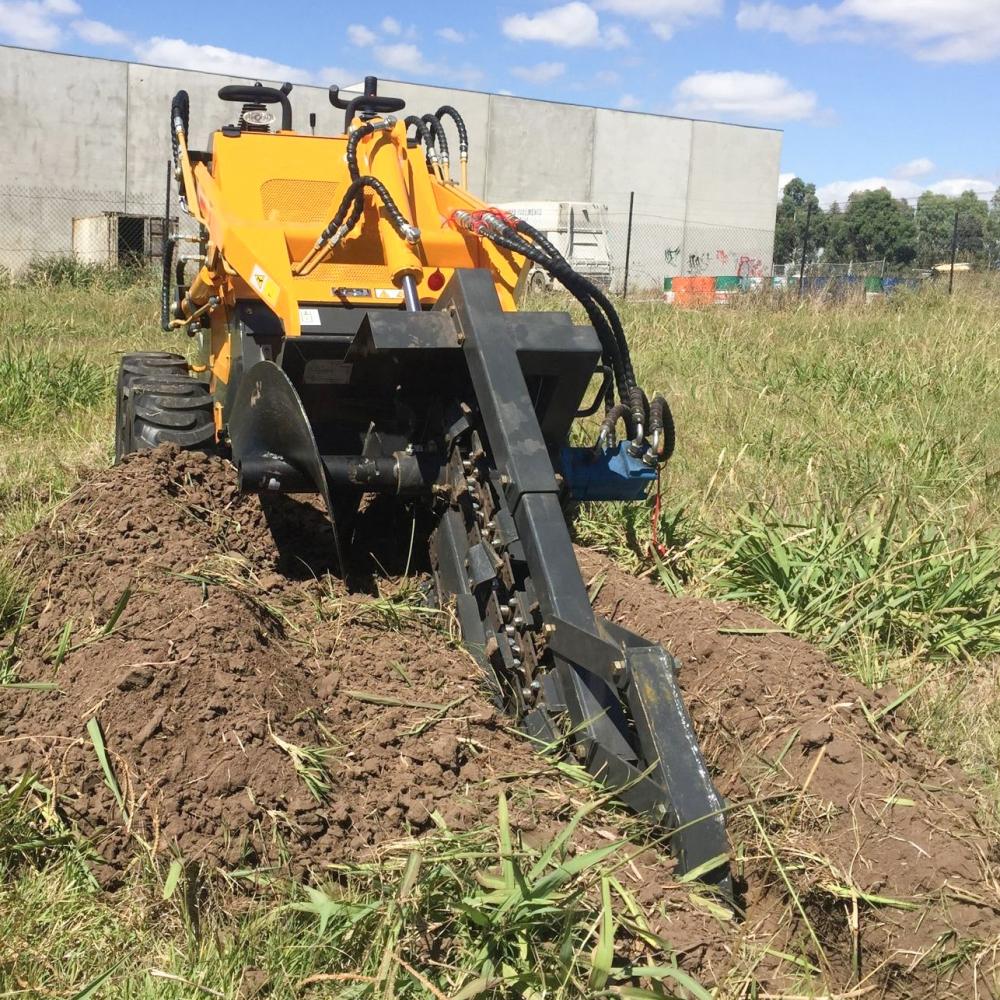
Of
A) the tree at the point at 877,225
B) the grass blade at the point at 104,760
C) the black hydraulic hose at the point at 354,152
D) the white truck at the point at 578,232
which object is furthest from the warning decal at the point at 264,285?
the tree at the point at 877,225

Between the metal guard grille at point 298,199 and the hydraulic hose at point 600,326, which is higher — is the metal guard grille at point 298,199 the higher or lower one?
the higher one

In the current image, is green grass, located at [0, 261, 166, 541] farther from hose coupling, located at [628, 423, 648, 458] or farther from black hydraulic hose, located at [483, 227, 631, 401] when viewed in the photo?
hose coupling, located at [628, 423, 648, 458]

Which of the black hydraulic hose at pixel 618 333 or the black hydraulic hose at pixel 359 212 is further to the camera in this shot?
the black hydraulic hose at pixel 359 212

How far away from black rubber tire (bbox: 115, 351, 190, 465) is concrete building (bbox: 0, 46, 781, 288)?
64.8 ft

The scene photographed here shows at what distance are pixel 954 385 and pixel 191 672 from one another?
6628 millimetres

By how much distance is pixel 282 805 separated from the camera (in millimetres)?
2867

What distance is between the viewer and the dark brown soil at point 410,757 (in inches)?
109

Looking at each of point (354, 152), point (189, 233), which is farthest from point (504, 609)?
point (189, 233)

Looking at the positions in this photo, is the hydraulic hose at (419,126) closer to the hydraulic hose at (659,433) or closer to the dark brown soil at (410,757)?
the hydraulic hose at (659,433)

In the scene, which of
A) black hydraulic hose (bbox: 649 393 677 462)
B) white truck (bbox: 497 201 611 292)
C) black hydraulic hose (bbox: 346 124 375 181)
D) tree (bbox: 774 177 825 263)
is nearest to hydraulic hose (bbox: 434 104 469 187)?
black hydraulic hose (bbox: 346 124 375 181)

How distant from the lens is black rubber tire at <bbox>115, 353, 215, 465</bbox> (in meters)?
4.88

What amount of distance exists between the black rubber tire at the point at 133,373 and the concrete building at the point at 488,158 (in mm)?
19758

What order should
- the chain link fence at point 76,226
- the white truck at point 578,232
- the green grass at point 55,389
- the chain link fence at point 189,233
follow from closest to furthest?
the green grass at point 55,389
the chain link fence at point 76,226
the chain link fence at point 189,233
the white truck at point 578,232

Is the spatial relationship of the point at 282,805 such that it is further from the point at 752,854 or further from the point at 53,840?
the point at 752,854
